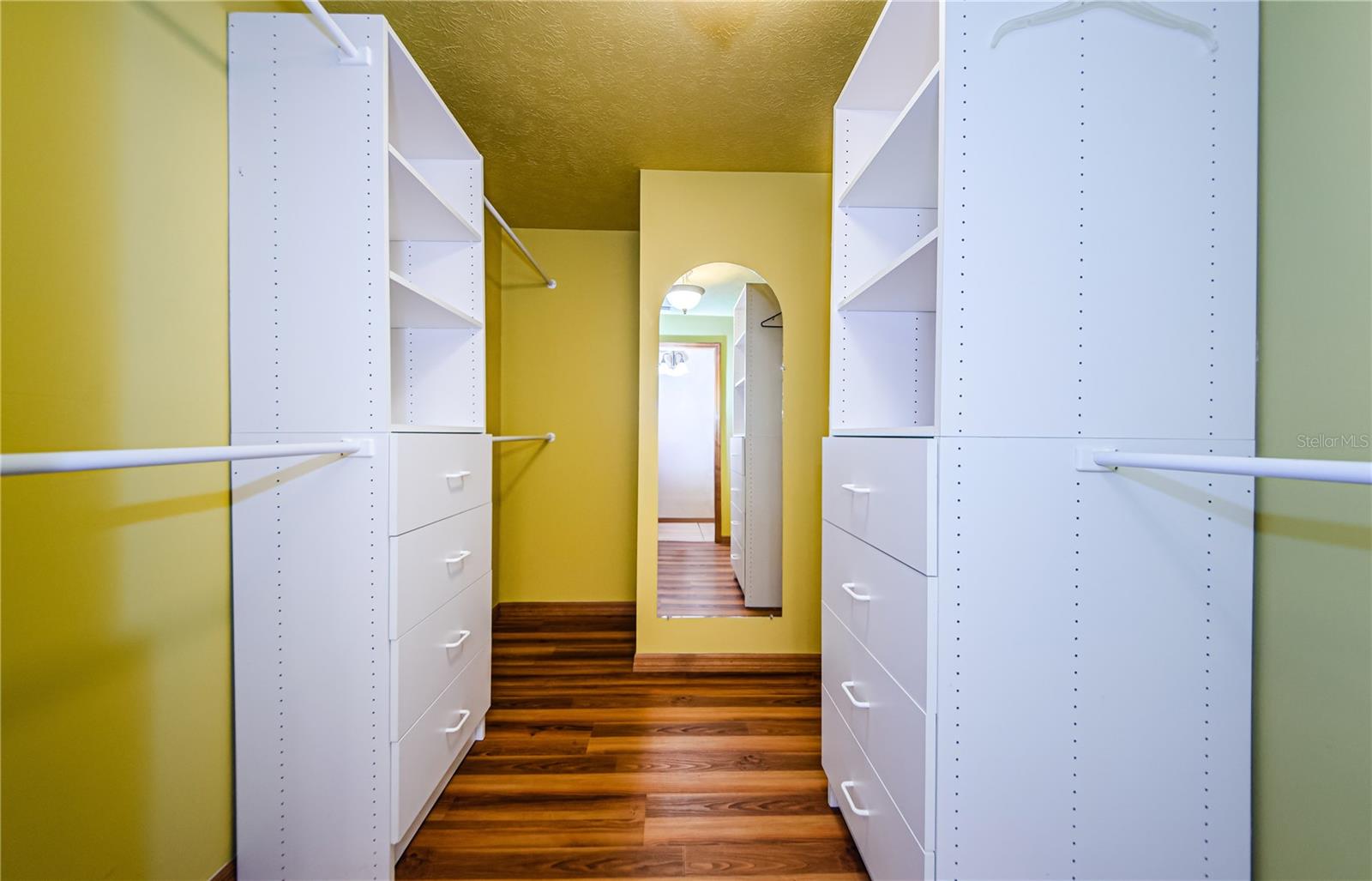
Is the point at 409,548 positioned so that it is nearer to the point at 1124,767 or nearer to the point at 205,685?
the point at 205,685

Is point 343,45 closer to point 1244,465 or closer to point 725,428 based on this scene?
point 1244,465

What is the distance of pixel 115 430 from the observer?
96 centimetres

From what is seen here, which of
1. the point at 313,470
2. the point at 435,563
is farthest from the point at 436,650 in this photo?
the point at 313,470

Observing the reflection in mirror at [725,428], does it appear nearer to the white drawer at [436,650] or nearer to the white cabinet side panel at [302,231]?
the white drawer at [436,650]

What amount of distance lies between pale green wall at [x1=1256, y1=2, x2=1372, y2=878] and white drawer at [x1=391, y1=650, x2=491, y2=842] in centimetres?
169

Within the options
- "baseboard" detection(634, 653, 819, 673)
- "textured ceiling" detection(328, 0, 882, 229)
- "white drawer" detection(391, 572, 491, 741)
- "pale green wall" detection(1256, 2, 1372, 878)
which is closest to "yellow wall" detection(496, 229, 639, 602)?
"textured ceiling" detection(328, 0, 882, 229)

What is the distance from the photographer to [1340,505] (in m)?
0.86

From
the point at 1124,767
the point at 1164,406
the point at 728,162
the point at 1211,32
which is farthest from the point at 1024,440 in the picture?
the point at 728,162

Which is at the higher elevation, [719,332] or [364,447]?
[719,332]

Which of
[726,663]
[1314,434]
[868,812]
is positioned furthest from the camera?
[726,663]

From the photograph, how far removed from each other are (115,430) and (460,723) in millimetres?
1117

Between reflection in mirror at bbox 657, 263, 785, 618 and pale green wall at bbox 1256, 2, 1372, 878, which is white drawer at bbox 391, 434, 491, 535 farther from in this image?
pale green wall at bbox 1256, 2, 1372, 878

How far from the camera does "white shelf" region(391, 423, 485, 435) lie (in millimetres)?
1287

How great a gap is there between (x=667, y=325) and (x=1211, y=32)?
1847 mm
